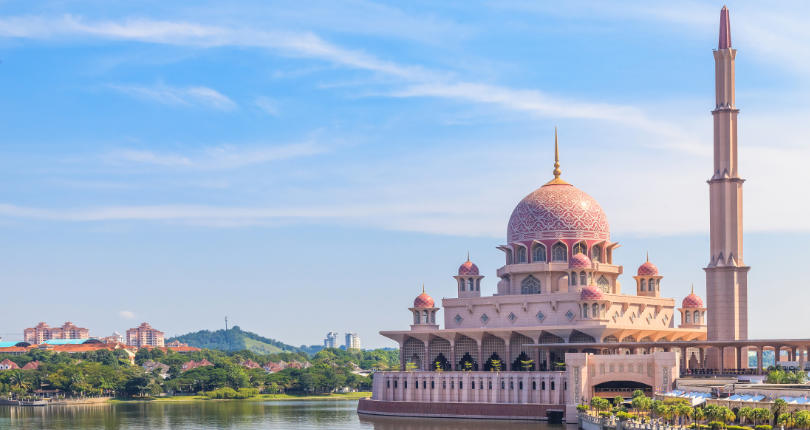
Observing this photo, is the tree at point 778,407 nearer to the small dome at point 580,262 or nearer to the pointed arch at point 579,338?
the pointed arch at point 579,338

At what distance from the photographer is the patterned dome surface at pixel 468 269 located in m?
102

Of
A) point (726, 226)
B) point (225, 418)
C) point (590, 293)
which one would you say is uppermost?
point (726, 226)

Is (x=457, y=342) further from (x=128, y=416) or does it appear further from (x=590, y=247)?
(x=128, y=416)

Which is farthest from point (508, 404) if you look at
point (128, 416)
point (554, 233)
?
point (128, 416)

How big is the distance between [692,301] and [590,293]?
50.7 ft

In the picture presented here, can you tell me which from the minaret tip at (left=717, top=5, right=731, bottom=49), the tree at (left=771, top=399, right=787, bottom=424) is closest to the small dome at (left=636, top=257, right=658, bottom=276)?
the minaret tip at (left=717, top=5, right=731, bottom=49)

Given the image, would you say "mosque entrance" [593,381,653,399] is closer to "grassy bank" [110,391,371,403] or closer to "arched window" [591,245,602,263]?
"arched window" [591,245,602,263]

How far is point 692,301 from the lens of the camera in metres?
102

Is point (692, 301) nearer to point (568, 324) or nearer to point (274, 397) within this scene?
point (568, 324)

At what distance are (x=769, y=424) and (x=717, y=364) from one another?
3163 centimetres

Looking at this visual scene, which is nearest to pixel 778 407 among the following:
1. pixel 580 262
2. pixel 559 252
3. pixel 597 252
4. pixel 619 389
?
pixel 619 389

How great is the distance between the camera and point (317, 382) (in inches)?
6294

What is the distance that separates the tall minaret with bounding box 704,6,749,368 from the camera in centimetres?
9088

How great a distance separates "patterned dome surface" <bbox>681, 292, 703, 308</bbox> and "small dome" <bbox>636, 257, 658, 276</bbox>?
3831 mm
